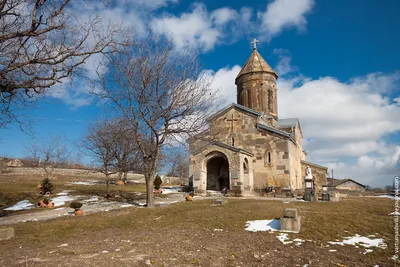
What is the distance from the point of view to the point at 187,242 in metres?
6.15

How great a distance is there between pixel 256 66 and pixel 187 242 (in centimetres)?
2249

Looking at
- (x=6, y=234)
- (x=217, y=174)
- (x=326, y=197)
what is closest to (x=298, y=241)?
(x=6, y=234)

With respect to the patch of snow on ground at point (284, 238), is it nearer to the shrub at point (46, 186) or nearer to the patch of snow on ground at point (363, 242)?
the patch of snow on ground at point (363, 242)

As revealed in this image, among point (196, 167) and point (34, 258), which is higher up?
point (196, 167)

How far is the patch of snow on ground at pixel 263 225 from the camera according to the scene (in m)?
7.40

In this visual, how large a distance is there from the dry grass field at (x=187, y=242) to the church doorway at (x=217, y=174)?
1184 cm

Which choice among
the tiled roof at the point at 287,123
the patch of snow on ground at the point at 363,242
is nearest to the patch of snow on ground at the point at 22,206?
the patch of snow on ground at the point at 363,242

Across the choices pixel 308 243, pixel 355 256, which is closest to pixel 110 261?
pixel 308 243

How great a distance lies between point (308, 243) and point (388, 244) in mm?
1672

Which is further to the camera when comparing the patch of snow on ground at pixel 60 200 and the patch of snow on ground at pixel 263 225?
the patch of snow on ground at pixel 60 200

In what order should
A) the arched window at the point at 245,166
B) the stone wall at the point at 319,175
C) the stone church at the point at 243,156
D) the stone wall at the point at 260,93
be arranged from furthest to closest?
the stone wall at the point at 260,93, the stone wall at the point at 319,175, the arched window at the point at 245,166, the stone church at the point at 243,156

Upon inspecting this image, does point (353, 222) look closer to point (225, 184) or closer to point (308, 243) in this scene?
point (308, 243)

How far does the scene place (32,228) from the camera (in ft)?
26.4

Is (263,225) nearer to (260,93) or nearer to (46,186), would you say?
(46,186)
